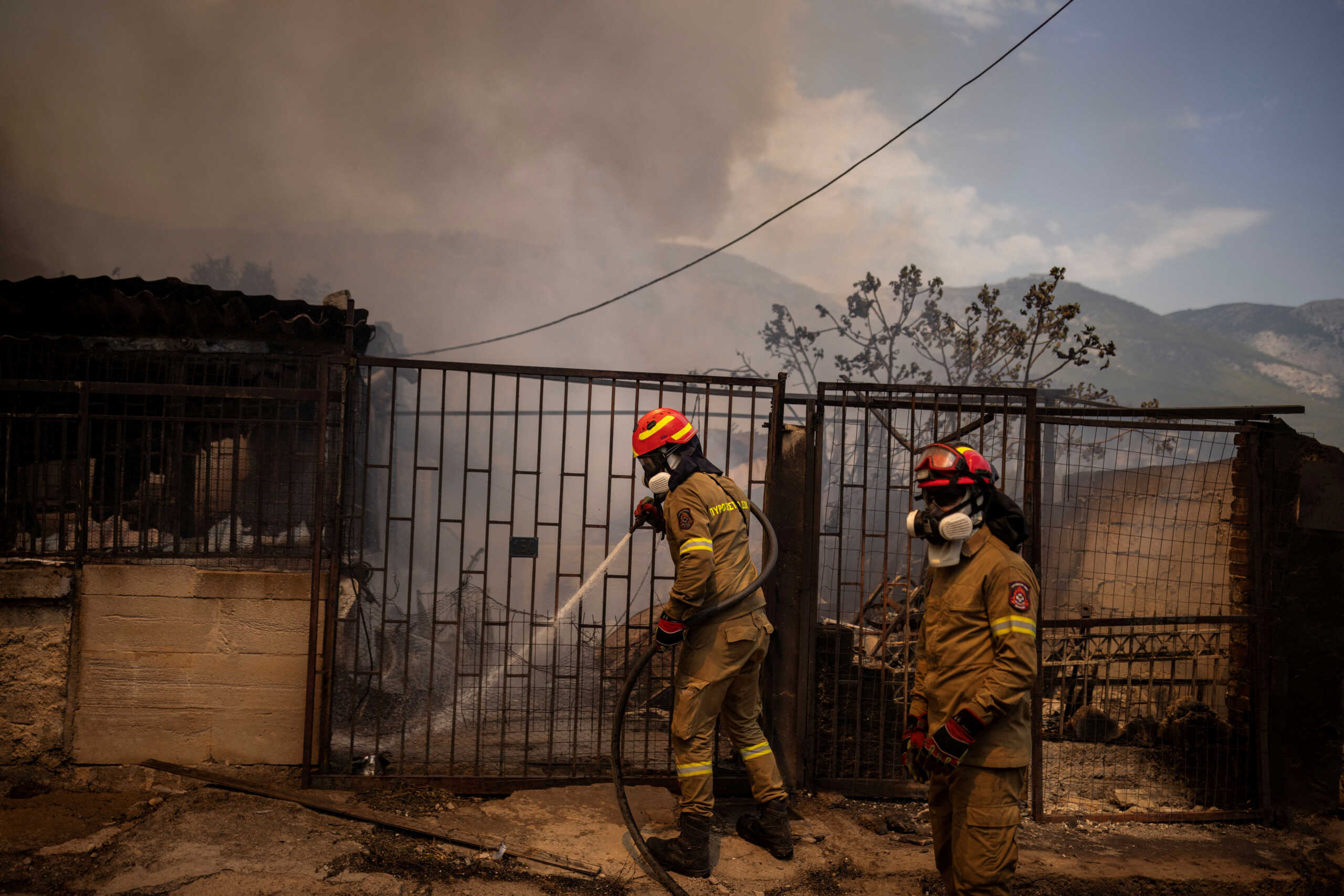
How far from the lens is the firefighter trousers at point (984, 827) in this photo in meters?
3.02

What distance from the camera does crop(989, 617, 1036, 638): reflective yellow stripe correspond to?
120 inches

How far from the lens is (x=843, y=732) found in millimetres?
5652

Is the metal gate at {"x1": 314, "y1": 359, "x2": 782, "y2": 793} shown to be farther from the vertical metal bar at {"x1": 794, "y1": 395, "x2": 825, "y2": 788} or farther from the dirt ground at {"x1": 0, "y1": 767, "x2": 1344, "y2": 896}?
the dirt ground at {"x1": 0, "y1": 767, "x2": 1344, "y2": 896}

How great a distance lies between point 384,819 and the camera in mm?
4484

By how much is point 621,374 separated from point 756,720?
2402mm

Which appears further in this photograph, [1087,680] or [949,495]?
[1087,680]

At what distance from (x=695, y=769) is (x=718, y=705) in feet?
1.19

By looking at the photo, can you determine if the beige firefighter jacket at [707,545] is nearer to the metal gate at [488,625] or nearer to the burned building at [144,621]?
the metal gate at [488,625]

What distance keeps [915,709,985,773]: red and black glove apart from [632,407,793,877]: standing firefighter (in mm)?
1413

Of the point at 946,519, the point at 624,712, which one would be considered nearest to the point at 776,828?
the point at 624,712

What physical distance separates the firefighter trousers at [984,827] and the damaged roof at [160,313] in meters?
8.17

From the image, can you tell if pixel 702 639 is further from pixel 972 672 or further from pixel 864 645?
pixel 864 645

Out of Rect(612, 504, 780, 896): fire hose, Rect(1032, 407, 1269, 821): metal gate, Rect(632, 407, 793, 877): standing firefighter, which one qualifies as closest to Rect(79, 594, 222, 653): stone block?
Rect(612, 504, 780, 896): fire hose

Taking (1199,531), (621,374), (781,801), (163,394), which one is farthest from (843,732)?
(1199,531)
